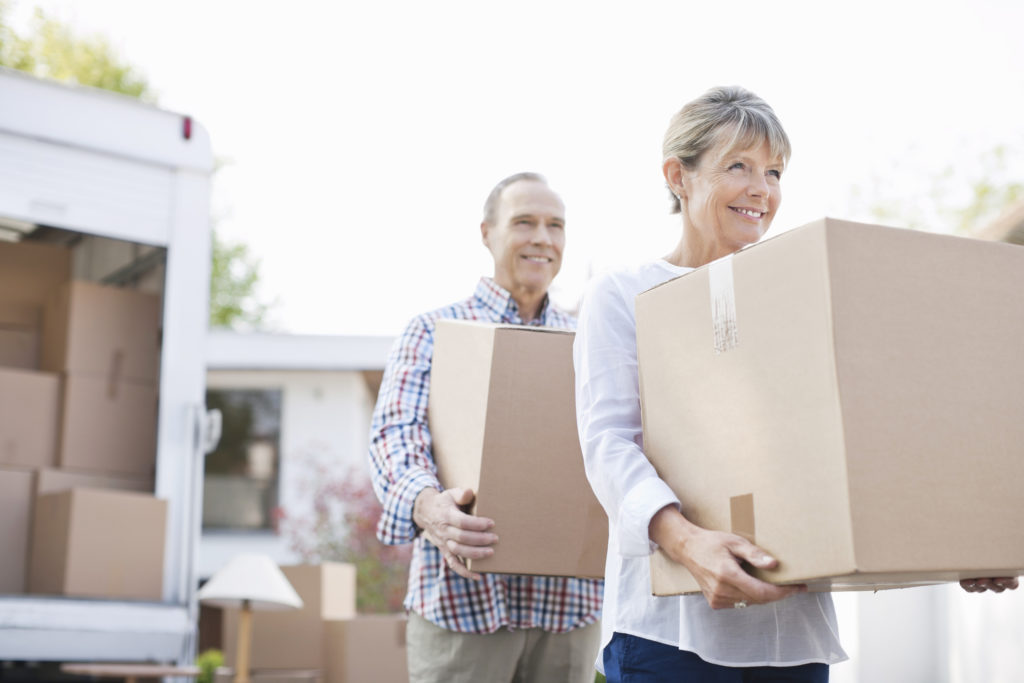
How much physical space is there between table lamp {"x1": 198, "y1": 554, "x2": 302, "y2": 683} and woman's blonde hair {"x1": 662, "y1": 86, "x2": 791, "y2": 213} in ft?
13.3

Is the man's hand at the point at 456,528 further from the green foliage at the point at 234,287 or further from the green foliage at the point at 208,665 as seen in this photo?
the green foliage at the point at 234,287

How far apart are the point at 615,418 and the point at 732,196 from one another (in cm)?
39

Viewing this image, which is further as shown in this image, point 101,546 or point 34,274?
point 34,274

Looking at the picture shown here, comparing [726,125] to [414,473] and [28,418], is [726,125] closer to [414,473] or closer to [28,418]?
[414,473]

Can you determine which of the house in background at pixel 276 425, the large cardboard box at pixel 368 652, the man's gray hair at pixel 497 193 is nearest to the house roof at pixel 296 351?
the house in background at pixel 276 425

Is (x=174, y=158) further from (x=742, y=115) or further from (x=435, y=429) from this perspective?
(x=742, y=115)

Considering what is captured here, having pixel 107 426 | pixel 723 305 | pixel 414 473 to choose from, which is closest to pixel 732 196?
pixel 723 305

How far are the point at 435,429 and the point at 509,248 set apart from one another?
535 millimetres

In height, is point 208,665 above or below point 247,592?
below

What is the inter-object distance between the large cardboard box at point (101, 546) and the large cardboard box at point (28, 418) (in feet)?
0.71

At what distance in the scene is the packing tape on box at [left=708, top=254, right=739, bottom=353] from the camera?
135cm

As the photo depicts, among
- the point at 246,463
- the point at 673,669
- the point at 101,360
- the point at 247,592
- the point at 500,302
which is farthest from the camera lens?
the point at 246,463

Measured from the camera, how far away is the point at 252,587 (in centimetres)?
525

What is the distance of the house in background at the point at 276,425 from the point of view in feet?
42.8
